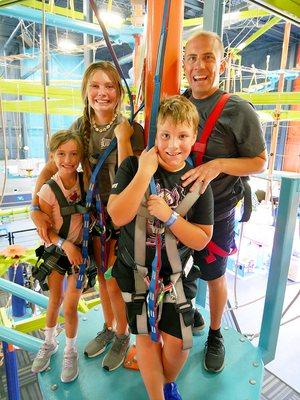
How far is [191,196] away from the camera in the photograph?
108 centimetres

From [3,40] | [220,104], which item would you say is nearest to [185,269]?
[220,104]

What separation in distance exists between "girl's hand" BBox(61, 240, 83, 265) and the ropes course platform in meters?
0.50

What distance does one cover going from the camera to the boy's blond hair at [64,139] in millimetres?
1396

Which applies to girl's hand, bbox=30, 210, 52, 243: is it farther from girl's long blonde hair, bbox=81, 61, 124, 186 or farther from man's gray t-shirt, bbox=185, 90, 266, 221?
man's gray t-shirt, bbox=185, 90, 266, 221

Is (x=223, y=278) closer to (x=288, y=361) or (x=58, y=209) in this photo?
(x=58, y=209)

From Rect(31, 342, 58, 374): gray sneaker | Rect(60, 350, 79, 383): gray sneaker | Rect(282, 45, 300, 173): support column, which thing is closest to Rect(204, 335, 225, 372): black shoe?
Rect(60, 350, 79, 383): gray sneaker

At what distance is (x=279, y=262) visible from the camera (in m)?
1.42

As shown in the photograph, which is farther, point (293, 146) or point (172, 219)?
point (293, 146)

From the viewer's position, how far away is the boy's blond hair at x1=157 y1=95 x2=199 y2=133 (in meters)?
1.02

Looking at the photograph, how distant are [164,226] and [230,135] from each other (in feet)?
1.57

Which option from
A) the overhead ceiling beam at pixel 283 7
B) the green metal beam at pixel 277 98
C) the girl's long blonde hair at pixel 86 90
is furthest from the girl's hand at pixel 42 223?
the green metal beam at pixel 277 98

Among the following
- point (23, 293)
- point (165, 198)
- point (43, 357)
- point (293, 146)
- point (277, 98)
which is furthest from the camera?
point (293, 146)

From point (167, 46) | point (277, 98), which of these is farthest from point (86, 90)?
point (277, 98)

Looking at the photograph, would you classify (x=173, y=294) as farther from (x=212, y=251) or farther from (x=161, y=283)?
(x=212, y=251)
